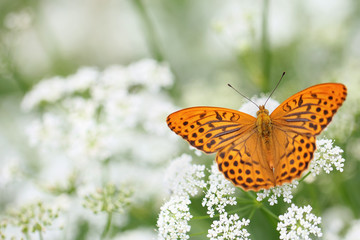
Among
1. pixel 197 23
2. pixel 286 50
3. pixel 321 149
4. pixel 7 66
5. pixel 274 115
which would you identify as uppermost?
pixel 197 23

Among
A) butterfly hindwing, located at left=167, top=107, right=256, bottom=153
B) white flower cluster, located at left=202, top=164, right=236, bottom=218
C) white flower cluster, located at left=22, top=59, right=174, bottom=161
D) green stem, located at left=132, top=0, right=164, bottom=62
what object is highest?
green stem, located at left=132, top=0, right=164, bottom=62

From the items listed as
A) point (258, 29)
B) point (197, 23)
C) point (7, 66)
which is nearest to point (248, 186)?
point (7, 66)

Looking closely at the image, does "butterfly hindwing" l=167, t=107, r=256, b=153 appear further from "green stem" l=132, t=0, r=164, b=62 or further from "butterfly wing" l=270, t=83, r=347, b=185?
"green stem" l=132, t=0, r=164, b=62

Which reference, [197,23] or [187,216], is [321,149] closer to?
[187,216]

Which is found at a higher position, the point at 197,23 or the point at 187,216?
the point at 197,23

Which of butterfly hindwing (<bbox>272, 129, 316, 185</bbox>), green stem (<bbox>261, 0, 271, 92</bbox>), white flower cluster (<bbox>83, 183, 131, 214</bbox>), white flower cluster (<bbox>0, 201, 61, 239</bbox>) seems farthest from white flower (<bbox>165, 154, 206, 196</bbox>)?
green stem (<bbox>261, 0, 271, 92</bbox>)

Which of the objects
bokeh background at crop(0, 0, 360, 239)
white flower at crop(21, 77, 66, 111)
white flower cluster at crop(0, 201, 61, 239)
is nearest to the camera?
white flower cluster at crop(0, 201, 61, 239)

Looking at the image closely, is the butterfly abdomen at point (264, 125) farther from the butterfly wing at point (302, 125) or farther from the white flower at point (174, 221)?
the white flower at point (174, 221)
